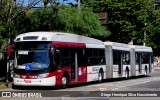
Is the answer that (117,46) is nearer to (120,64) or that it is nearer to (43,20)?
(120,64)

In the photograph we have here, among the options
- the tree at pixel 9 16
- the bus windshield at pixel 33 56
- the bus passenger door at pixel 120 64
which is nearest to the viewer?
the bus windshield at pixel 33 56

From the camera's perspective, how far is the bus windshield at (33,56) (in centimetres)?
2081

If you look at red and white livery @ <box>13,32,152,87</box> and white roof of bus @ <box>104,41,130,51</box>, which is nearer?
red and white livery @ <box>13,32,152,87</box>

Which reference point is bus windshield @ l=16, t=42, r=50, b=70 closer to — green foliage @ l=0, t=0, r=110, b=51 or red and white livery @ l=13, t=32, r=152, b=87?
red and white livery @ l=13, t=32, r=152, b=87

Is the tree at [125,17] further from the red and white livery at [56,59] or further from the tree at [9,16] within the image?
the tree at [9,16]

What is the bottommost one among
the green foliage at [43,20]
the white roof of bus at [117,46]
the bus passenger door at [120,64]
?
the bus passenger door at [120,64]

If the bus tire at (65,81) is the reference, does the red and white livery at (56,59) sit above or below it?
above

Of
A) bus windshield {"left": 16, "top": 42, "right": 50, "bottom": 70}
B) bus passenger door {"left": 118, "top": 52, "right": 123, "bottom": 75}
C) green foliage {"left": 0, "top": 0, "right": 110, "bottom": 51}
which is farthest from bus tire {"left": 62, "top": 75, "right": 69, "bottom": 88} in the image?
bus passenger door {"left": 118, "top": 52, "right": 123, "bottom": 75}

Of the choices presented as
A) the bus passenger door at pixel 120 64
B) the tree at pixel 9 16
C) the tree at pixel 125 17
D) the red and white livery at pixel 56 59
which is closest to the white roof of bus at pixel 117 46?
the bus passenger door at pixel 120 64

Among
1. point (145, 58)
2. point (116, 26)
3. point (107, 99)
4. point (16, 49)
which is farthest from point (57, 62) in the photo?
point (116, 26)

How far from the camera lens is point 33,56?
20.9m

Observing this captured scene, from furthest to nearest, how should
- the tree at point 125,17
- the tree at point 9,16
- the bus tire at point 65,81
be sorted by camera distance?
the tree at point 125,17 < the tree at point 9,16 < the bus tire at point 65,81

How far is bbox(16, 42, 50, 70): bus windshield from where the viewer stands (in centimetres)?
2081

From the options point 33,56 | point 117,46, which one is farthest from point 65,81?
point 117,46
